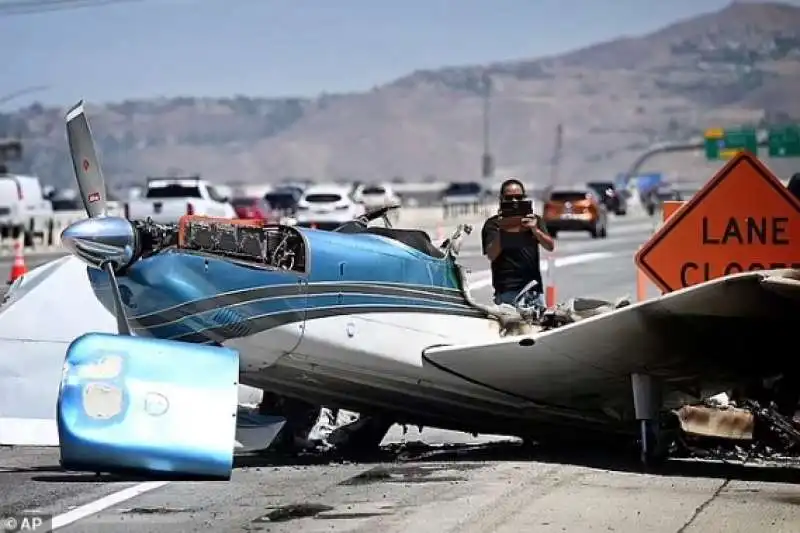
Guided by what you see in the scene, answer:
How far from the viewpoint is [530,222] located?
13188 mm

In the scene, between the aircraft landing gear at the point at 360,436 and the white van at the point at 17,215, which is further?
the white van at the point at 17,215

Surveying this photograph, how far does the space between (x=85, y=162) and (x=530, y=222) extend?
3.69 meters

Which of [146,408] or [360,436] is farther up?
[146,408]

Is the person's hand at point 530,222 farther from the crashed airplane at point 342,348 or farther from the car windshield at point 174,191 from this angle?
the car windshield at point 174,191

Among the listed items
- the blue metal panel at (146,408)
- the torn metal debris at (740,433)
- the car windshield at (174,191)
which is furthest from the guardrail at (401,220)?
the blue metal panel at (146,408)

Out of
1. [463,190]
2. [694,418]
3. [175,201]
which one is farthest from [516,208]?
[463,190]

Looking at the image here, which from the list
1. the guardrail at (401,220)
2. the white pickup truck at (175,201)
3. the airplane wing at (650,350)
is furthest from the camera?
the guardrail at (401,220)

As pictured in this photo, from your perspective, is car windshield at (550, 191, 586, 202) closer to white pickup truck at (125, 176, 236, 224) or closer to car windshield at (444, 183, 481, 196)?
white pickup truck at (125, 176, 236, 224)

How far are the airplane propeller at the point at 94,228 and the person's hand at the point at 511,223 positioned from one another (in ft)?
11.0

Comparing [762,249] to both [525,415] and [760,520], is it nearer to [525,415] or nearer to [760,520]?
[525,415]

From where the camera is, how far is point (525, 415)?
11805 millimetres

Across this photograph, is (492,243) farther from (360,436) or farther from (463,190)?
(463,190)

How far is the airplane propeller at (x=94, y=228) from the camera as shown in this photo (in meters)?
10.5

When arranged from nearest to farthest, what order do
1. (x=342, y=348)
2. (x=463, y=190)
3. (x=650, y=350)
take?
(x=650, y=350), (x=342, y=348), (x=463, y=190)
